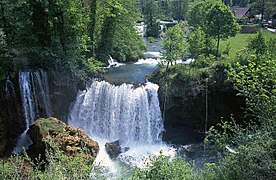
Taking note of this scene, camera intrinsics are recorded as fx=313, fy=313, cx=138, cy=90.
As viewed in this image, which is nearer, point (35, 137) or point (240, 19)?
point (35, 137)

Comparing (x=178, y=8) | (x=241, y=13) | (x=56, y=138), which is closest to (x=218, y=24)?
(x=56, y=138)

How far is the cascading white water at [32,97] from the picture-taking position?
67.4ft

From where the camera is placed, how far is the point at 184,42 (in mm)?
23703

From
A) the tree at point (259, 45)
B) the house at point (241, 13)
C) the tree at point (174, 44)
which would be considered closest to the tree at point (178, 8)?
the house at point (241, 13)

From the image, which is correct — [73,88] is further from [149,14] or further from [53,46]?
[149,14]

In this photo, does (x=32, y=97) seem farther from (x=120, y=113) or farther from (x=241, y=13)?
(x=241, y=13)

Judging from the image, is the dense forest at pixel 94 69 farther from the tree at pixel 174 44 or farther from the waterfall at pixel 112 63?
the waterfall at pixel 112 63

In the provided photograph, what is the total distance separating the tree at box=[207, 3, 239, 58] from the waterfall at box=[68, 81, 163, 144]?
7872 millimetres

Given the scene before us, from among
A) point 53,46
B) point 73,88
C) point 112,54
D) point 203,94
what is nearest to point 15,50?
point 53,46

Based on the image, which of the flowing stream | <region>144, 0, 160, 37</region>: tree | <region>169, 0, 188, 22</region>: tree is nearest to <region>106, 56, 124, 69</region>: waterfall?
the flowing stream

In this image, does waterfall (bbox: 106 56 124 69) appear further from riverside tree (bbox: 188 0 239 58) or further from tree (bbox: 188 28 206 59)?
riverside tree (bbox: 188 0 239 58)

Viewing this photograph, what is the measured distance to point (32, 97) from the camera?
21.0 m

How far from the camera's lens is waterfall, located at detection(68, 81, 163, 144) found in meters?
22.3

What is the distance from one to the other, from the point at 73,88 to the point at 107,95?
259 centimetres
